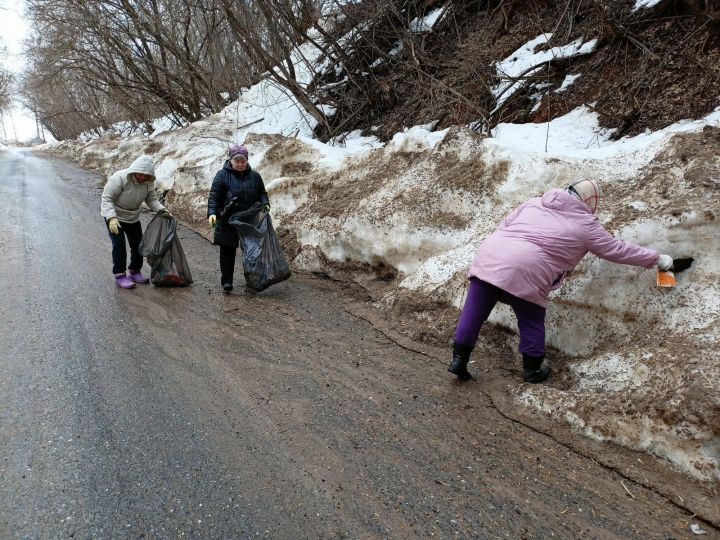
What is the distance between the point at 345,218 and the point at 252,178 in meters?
1.25

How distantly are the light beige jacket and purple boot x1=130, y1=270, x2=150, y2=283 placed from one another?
60 cm

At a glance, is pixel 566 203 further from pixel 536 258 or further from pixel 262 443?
pixel 262 443

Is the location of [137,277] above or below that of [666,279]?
below

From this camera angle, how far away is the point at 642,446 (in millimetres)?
2697

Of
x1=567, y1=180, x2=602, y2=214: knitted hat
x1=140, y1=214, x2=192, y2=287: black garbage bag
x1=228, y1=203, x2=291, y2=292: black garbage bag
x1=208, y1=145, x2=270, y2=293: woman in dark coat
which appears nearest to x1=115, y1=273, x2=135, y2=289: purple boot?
x1=140, y1=214, x2=192, y2=287: black garbage bag

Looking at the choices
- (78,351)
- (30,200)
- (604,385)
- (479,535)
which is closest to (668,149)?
(604,385)

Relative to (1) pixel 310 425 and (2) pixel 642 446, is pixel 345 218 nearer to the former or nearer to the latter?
(1) pixel 310 425

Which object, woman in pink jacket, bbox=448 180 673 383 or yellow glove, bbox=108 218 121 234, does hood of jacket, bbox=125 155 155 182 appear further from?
woman in pink jacket, bbox=448 180 673 383

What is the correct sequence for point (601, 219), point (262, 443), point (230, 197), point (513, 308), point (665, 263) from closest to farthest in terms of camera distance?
1. point (262, 443)
2. point (665, 263)
3. point (513, 308)
4. point (601, 219)
5. point (230, 197)

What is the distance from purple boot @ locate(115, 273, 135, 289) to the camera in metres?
5.27

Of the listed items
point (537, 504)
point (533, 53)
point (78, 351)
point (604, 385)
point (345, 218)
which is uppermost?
point (533, 53)

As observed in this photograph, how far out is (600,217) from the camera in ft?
12.6

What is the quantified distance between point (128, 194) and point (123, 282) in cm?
99

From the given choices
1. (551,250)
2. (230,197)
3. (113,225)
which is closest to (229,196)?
(230,197)
